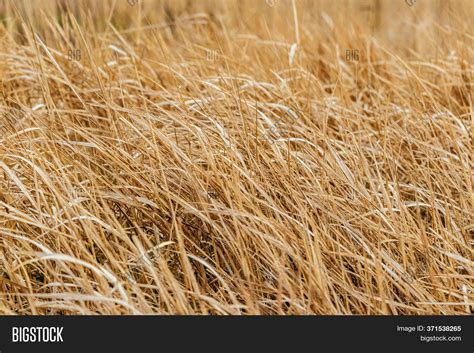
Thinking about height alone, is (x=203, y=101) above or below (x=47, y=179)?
above

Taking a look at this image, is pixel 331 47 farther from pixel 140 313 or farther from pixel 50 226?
pixel 140 313

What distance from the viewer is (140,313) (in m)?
1.52

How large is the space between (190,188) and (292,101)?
0.58 m

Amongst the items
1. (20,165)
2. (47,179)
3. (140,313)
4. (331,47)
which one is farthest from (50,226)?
(331,47)
